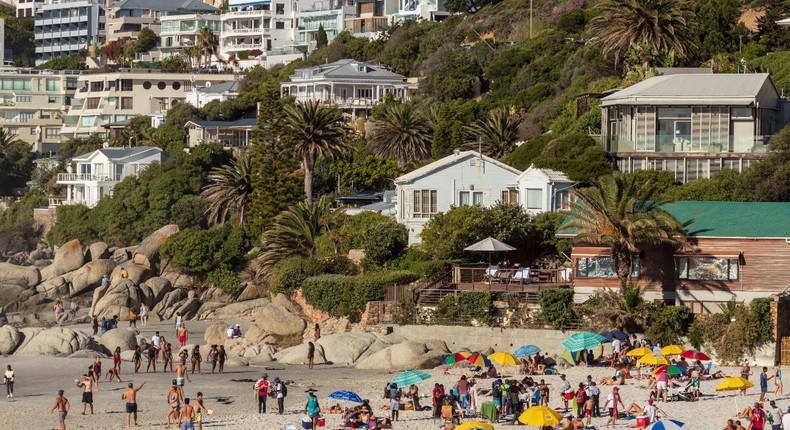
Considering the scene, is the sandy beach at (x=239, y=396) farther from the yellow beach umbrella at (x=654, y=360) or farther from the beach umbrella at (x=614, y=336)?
the beach umbrella at (x=614, y=336)

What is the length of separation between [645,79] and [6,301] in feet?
105

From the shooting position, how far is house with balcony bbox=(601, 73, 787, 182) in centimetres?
6469

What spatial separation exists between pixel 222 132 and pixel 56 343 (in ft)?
193

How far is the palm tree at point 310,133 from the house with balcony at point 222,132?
33374 mm

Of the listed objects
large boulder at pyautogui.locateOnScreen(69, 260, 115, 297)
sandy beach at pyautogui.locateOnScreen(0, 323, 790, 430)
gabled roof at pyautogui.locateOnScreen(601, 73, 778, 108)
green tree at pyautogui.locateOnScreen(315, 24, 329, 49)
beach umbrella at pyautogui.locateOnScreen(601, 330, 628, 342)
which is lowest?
sandy beach at pyautogui.locateOnScreen(0, 323, 790, 430)

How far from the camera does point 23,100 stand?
5866 inches

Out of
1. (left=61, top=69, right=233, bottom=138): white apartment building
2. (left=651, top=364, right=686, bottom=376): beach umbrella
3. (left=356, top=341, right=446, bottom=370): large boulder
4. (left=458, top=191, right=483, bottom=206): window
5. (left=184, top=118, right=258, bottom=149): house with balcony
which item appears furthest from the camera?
(left=61, top=69, right=233, bottom=138): white apartment building

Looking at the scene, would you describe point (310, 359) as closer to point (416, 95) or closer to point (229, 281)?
point (229, 281)

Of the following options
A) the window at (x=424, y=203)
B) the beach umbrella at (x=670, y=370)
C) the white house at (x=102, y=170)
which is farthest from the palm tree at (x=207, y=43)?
the beach umbrella at (x=670, y=370)

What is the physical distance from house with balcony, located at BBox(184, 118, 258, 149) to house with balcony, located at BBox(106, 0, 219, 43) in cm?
6240

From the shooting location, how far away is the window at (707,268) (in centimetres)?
5188

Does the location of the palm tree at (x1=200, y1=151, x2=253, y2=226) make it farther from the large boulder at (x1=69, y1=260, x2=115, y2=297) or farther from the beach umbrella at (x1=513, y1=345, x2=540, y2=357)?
the beach umbrella at (x1=513, y1=345, x2=540, y2=357)

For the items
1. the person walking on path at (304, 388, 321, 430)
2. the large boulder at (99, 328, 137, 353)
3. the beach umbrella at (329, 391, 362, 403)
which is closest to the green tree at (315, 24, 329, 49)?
the large boulder at (99, 328, 137, 353)

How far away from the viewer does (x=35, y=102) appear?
149 meters
